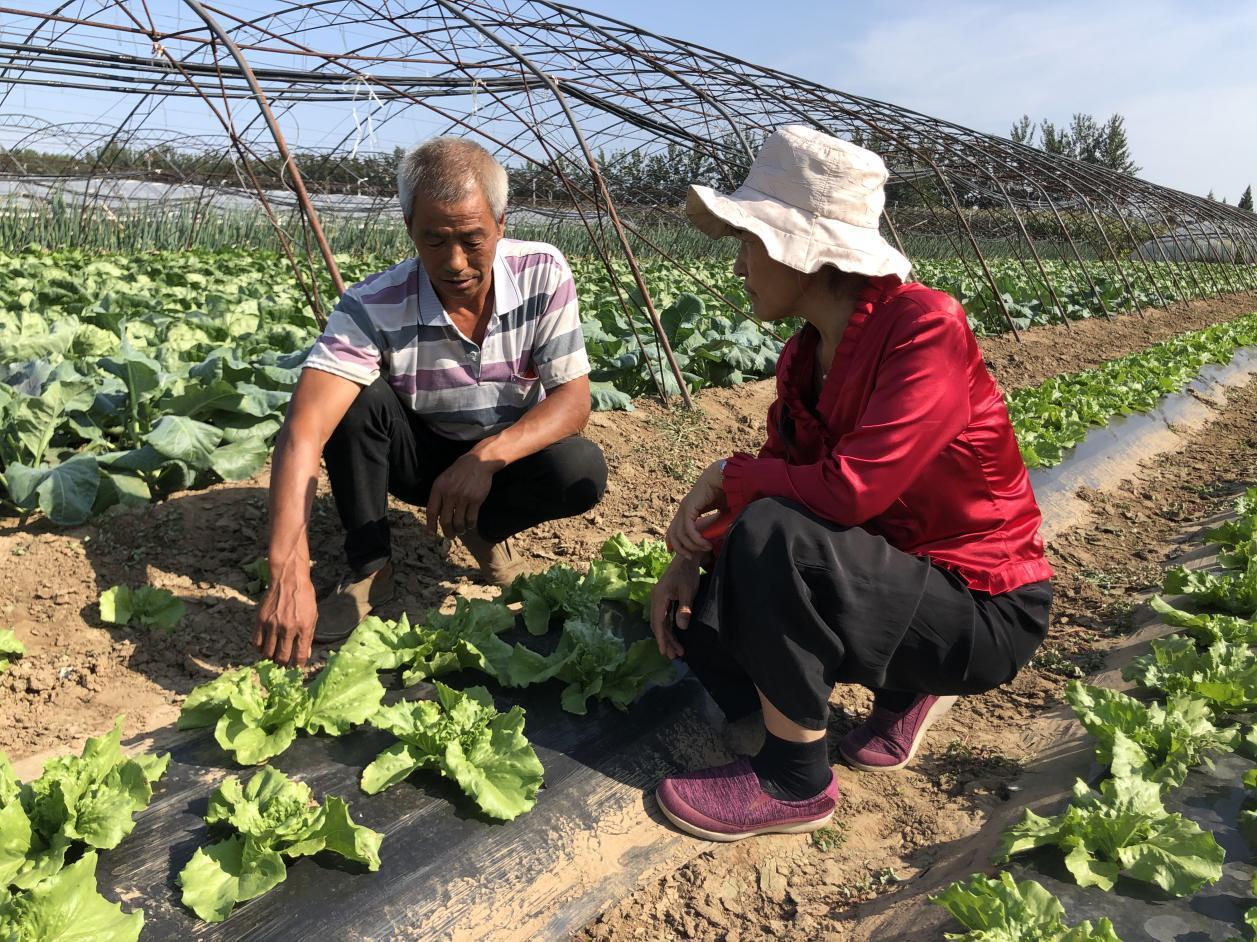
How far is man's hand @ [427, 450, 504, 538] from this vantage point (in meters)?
2.70

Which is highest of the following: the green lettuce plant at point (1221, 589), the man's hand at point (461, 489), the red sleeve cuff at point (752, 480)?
the red sleeve cuff at point (752, 480)

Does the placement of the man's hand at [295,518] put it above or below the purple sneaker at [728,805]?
above

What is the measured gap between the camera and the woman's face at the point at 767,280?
203cm

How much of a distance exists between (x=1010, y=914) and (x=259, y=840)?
4.45 ft

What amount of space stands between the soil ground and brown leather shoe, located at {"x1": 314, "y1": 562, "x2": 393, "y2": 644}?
159mm

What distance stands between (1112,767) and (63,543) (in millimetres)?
3172

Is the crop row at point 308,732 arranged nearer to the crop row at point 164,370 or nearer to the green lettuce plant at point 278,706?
the green lettuce plant at point 278,706

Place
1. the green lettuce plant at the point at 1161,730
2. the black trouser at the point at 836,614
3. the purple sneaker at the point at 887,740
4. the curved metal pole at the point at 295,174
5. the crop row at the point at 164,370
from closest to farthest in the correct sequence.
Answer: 1. the black trouser at the point at 836,614
2. the green lettuce plant at the point at 1161,730
3. the purple sneaker at the point at 887,740
4. the crop row at the point at 164,370
5. the curved metal pole at the point at 295,174

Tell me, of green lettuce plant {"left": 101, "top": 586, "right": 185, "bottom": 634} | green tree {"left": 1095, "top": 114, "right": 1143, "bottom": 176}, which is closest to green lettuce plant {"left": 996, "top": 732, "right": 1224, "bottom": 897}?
green lettuce plant {"left": 101, "top": 586, "right": 185, "bottom": 634}

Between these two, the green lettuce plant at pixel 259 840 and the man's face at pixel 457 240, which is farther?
the man's face at pixel 457 240

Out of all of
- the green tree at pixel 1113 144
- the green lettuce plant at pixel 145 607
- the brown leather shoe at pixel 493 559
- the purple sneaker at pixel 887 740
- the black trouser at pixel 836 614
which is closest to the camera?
the black trouser at pixel 836 614

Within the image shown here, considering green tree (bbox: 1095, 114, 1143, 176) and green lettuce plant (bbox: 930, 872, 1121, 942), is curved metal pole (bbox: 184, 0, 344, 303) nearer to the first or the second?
green lettuce plant (bbox: 930, 872, 1121, 942)

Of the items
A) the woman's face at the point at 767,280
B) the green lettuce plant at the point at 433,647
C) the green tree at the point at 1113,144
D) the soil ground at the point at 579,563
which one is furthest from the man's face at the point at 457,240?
the green tree at the point at 1113,144

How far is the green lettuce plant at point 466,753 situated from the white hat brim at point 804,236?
3.85 feet
